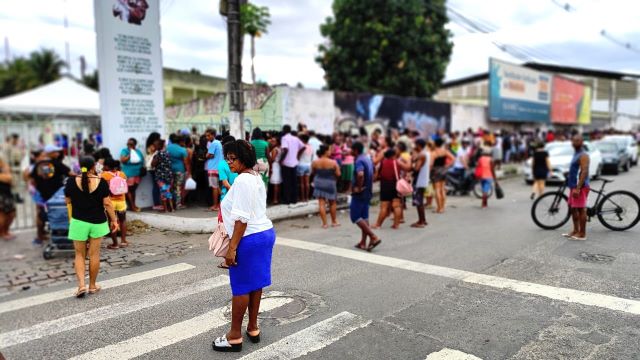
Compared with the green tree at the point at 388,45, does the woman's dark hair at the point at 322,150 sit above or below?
below

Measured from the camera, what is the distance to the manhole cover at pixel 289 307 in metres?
4.60

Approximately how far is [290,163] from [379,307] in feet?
19.5

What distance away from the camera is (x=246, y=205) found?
366cm

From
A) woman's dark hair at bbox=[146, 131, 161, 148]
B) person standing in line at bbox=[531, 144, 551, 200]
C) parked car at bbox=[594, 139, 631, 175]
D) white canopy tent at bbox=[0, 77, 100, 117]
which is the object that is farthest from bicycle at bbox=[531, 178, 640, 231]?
white canopy tent at bbox=[0, 77, 100, 117]

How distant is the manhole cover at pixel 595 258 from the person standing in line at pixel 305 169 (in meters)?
5.86

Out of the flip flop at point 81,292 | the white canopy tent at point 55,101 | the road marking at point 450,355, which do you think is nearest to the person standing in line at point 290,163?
the flip flop at point 81,292

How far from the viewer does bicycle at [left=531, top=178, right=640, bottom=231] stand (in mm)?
8133

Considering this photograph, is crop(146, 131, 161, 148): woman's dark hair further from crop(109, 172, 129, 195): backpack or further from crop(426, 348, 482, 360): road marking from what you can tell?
crop(426, 348, 482, 360): road marking

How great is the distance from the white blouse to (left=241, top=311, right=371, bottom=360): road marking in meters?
1.04

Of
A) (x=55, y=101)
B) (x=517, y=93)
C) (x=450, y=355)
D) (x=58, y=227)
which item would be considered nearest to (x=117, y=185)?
(x=58, y=227)

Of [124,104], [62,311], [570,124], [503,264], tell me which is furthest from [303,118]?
[570,124]

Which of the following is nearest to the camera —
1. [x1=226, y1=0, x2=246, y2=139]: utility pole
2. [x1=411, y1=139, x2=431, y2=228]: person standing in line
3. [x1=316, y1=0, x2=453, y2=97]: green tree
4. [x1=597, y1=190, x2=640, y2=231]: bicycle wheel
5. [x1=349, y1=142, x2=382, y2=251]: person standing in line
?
[x1=349, y1=142, x2=382, y2=251]: person standing in line

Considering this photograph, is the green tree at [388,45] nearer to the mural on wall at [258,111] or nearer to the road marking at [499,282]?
the mural on wall at [258,111]

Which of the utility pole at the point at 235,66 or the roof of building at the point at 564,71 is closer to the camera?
the utility pole at the point at 235,66
